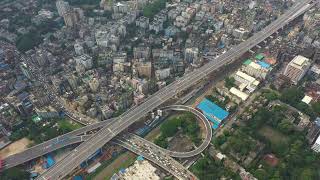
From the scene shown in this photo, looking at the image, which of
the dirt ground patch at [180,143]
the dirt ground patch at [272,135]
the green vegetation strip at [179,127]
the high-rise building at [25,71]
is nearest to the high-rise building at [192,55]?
the green vegetation strip at [179,127]

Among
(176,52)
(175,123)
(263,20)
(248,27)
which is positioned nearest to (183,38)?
(176,52)

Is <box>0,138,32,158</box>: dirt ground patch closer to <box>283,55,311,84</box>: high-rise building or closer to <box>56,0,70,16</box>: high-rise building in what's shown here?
<box>56,0,70,16</box>: high-rise building

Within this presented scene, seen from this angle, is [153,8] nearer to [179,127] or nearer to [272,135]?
[179,127]

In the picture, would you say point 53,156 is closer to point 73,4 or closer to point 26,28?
point 26,28

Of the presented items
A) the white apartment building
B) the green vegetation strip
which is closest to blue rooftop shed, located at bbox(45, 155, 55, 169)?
the green vegetation strip

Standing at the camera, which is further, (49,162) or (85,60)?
(85,60)

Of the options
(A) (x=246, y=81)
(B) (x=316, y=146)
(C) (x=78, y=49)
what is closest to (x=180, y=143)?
(A) (x=246, y=81)
